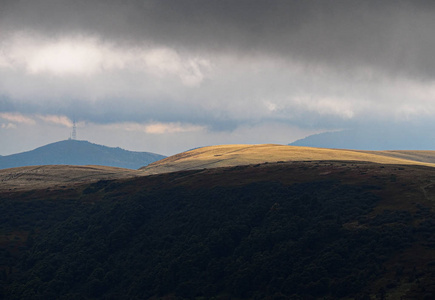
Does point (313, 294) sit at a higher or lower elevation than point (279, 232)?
lower

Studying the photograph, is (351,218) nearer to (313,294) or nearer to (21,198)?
(313,294)

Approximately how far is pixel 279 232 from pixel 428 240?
33692 millimetres

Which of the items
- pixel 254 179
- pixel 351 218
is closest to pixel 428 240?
pixel 351 218

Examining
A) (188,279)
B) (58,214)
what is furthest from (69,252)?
(188,279)

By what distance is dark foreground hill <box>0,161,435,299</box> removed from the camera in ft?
325

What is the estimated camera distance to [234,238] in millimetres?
128750

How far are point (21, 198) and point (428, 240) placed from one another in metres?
139

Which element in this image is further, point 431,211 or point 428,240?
point 431,211

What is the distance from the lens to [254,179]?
16962 centimetres

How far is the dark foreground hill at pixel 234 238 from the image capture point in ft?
325

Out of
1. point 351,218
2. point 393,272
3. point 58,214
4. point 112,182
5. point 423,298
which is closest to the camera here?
point 423,298

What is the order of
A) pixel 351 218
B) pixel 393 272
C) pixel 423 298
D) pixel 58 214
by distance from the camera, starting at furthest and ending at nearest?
pixel 58 214 < pixel 351 218 < pixel 393 272 < pixel 423 298

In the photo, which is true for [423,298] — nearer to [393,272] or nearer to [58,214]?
[393,272]

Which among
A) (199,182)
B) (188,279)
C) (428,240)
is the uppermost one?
(199,182)
